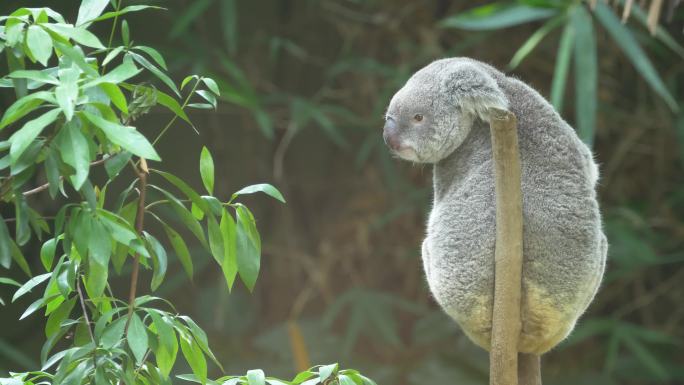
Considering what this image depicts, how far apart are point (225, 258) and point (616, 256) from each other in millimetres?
3096

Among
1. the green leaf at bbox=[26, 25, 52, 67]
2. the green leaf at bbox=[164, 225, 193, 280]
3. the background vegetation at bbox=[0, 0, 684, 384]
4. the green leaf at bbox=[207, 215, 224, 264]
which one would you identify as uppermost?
the green leaf at bbox=[26, 25, 52, 67]

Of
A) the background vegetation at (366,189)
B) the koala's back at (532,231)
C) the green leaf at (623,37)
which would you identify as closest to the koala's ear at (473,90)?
the koala's back at (532,231)

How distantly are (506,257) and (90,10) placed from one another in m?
0.91

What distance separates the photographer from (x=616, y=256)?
4156mm

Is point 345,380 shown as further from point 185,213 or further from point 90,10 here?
point 90,10

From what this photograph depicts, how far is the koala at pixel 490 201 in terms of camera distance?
182 centimetres

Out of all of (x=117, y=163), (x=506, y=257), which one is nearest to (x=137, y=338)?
(x=117, y=163)

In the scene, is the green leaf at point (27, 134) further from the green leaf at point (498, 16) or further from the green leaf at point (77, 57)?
the green leaf at point (498, 16)

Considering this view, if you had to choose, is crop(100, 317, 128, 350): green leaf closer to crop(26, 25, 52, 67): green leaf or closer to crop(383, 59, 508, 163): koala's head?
crop(26, 25, 52, 67): green leaf

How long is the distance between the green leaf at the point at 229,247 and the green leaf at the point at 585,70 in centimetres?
229

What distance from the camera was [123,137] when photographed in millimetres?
1137

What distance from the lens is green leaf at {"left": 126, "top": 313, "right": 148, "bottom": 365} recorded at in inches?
49.7

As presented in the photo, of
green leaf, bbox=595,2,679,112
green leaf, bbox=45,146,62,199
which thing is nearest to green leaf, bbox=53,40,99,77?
green leaf, bbox=45,146,62,199

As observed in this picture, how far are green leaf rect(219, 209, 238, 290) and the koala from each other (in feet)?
1.75
